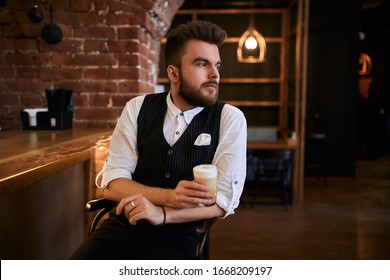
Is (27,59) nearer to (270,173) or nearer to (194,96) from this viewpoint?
(194,96)

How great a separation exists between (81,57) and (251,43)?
2035mm

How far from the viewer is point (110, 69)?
9.02 feet

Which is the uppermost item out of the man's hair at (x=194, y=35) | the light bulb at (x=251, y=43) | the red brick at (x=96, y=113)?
the light bulb at (x=251, y=43)

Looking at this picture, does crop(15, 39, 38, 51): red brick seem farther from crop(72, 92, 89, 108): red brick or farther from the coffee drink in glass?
the coffee drink in glass

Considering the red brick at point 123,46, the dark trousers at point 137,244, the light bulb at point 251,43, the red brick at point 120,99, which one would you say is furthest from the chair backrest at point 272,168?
the dark trousers at point 137,244

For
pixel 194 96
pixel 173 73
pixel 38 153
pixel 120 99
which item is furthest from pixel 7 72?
pixel 194 96

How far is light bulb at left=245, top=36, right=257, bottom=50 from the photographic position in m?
4.20

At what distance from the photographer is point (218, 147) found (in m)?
1.66

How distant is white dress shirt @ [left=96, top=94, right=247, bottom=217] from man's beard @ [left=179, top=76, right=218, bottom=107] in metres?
0.06

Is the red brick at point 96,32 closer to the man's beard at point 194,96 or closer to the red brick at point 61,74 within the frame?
the red brick at point 61,74

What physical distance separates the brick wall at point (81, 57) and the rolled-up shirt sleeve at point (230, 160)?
4.03ft

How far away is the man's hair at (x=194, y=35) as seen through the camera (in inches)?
64.0
